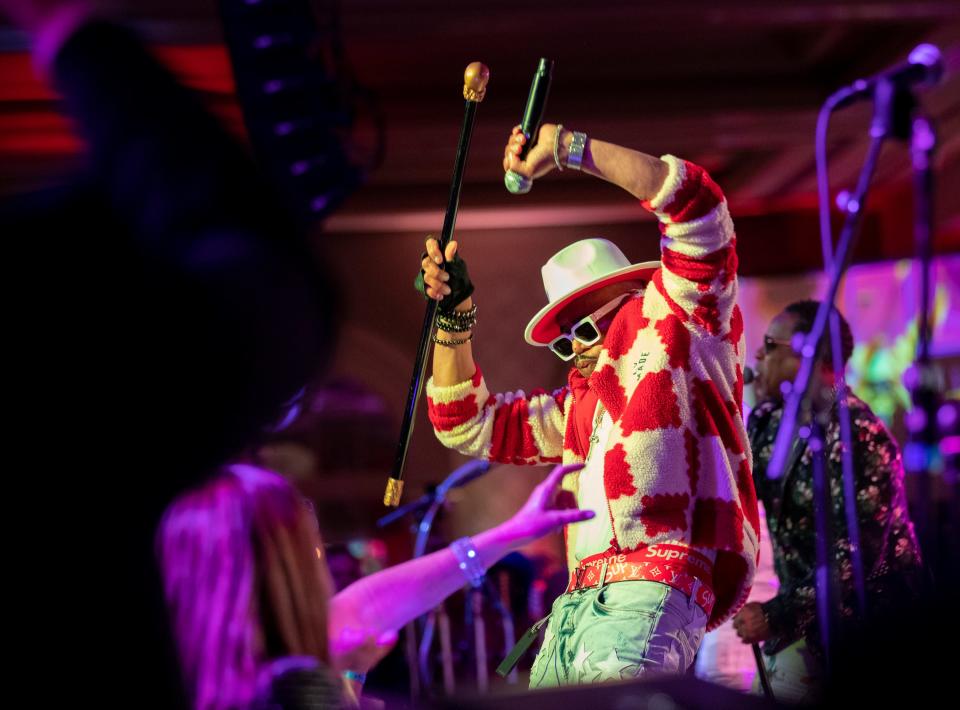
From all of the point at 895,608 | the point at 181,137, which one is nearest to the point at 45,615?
the point at 181,137

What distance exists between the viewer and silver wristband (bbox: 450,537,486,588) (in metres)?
1.39

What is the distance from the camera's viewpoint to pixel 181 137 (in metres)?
0.72

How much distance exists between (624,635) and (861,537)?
117 cm

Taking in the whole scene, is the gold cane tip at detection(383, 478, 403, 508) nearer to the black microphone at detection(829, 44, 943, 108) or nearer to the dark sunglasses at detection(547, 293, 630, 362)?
the dark sunglasses at detection(547, 293, 630, 362)

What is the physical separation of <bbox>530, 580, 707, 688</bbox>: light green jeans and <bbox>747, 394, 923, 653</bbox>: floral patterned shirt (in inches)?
35.4

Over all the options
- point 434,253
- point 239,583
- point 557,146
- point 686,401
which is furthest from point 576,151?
point 239,583

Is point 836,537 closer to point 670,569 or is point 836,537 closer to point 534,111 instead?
point 670,569

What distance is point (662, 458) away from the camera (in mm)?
1887

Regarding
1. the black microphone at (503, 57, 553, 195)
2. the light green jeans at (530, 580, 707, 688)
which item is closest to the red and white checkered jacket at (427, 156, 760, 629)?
the light green jeans at (530, 580, 707, 688)

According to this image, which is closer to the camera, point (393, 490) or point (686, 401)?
point (686, 401)

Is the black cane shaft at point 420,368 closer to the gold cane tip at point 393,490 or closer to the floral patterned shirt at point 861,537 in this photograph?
the gold cane tip at point 393,490

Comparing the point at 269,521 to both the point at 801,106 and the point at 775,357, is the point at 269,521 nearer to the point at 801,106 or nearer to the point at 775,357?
the point at 775,357

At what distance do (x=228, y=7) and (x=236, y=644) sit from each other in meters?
2.61

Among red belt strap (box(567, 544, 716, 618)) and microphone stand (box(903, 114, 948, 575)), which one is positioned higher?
microphone stand (box(903, 114, 948, 575))
